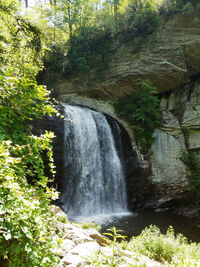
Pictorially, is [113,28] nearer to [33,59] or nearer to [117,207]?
[33,59]

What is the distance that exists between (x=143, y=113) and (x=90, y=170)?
20.6 ft

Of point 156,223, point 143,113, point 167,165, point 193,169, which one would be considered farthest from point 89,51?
point 156,223

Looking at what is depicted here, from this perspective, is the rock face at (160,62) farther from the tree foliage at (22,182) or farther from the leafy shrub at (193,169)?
the tree foliage at (22,182)

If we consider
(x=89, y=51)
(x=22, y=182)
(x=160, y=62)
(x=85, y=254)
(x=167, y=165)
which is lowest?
(x=85, y=254)

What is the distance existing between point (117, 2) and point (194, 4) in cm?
795

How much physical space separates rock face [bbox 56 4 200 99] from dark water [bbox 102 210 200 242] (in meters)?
9.96

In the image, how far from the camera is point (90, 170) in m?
11.4

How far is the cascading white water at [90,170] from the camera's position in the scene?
10.2 metres

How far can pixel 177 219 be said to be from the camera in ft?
34.6

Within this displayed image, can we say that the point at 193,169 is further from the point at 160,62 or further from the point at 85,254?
the point at 85,254

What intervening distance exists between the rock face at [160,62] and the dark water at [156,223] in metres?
9.96

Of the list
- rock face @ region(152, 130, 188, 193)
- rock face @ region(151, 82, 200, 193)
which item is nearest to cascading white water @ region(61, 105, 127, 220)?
rock face @ region(152, 130, 188, 193)

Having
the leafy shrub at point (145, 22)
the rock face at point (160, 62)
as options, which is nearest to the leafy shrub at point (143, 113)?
the rock face at point (160, 62)

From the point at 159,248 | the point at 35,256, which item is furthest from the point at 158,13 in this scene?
the point at 35,256
